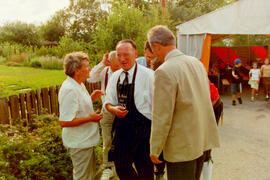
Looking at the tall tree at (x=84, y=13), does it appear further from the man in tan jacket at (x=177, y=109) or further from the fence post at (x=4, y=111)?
the man in tan jacket at (x=177, y=109)

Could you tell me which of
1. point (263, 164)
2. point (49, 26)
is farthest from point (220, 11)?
point (49, 26)

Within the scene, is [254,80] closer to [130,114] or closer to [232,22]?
[232,22]

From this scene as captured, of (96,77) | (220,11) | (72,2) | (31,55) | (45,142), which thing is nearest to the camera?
(45,142)

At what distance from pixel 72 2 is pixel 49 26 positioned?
8894 millimetres

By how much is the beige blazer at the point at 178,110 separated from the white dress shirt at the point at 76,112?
970 mm

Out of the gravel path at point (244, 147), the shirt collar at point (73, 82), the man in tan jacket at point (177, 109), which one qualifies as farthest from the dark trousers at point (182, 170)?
the gravel path at point (244, 147)

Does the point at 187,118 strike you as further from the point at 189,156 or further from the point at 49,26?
the point at 49,26

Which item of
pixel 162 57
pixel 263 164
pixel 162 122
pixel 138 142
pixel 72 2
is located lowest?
pixel 263 164

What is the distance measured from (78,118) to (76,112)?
0.25ft

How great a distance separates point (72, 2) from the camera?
44.1 meters

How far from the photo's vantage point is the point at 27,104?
5277mm

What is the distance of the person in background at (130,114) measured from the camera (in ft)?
9.13

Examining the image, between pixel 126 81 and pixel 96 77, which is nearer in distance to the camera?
pixel 126 81

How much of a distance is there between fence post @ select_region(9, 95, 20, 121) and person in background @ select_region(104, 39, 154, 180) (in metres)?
2.79
